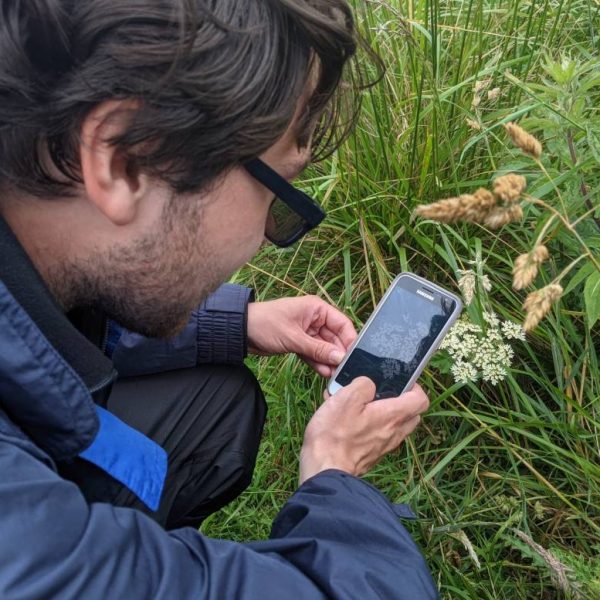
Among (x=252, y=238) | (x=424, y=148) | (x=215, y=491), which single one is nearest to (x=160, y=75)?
(x=252, y=238)

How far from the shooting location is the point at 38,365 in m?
1.19

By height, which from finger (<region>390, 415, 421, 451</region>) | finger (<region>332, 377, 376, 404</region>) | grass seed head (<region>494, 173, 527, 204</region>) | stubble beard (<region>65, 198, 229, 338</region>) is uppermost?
grass seed head (<region>494, 173, 527, 204</region>)

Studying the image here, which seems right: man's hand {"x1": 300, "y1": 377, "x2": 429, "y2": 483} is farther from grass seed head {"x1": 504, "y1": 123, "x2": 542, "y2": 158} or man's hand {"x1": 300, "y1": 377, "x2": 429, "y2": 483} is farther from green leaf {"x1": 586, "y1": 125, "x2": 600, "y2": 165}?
grass seed head {"x1": 504, "y1": 123, "x2": 542, "y2": 158}

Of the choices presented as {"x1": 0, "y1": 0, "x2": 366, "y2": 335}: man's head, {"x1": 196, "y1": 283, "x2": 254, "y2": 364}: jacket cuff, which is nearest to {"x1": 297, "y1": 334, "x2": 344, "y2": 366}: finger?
{"x1": 196, "y1": 283, "x2": 254, "y2": 364}: jacket cuff

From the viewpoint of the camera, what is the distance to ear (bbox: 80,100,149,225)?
48.9 inches

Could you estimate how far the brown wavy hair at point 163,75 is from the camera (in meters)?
1.18

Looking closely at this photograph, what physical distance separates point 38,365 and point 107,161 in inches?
13.7

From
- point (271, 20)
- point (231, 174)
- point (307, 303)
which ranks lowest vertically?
point (307, 303)

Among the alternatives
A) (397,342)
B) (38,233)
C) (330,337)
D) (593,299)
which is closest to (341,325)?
(330,337)

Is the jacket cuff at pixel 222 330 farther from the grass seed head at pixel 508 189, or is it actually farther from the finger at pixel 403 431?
the grass seed head at pixel 508 189

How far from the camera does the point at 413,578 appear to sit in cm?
133

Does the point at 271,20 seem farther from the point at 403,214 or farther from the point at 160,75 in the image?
the point at 403,214

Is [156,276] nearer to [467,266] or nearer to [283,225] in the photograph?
[283,225]

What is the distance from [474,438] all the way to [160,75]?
4.66 feet
